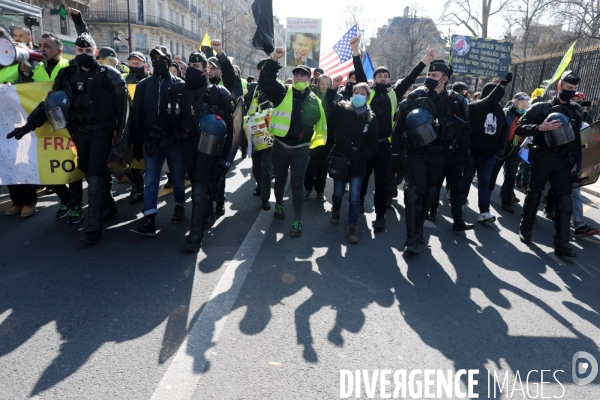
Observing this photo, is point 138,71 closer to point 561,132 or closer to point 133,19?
point 561,132

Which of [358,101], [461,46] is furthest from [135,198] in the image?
[461,46]

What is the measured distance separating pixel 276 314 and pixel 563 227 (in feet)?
12.6

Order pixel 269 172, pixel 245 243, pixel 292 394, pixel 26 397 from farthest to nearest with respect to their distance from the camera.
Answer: pixel 269 172 < pixel 245 243 < pixel 292 394 < pixel 26 397

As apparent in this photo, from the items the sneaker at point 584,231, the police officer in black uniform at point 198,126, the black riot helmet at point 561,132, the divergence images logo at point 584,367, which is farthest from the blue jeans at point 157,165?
the sneaker at point 584,231

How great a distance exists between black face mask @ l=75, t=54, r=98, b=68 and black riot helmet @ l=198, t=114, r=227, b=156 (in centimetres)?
130

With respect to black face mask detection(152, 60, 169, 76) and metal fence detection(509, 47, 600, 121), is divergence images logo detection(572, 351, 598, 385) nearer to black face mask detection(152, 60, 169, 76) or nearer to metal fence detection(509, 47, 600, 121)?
black face mask detection(152, 60, 169, 76)

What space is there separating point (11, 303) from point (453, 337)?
3.34m

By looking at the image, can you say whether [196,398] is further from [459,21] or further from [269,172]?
[459,21]

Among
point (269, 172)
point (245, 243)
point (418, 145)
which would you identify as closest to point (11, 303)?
point (245, 243)

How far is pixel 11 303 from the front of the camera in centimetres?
314

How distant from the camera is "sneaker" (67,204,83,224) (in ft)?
16.4

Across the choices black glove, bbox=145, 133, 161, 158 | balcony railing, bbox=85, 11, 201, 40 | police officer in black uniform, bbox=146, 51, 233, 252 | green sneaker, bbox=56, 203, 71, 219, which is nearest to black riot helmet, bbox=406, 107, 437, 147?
police officer in black uniform, bbox=146, 51, 233, 252

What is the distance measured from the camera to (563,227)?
4957 mm

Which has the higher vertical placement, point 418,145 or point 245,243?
point 418,145
